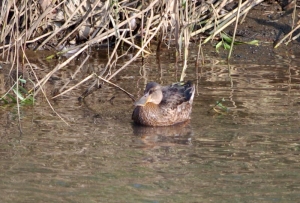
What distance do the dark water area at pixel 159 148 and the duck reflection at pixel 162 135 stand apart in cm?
1

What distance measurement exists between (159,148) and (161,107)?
1299 mm

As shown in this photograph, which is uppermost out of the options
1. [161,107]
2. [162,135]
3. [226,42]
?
[226,42]

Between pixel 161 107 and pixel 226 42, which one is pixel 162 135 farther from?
pixel 226 42

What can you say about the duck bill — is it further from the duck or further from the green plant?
the green plant

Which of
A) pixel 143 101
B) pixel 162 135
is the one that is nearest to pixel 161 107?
pixel 143 101

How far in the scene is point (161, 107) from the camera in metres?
8.20

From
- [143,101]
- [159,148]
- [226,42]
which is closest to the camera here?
[159,148]

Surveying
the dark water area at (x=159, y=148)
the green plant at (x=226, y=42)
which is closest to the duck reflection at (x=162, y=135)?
the dark water area at (x=159, y=148)

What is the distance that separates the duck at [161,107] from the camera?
26.1 feet

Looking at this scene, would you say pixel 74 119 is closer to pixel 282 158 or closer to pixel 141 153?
pixel 141 153

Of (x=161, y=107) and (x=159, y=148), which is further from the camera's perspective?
(x=161, y=107)

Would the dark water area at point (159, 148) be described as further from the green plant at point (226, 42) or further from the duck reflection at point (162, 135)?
the green plant at point (226, 42)

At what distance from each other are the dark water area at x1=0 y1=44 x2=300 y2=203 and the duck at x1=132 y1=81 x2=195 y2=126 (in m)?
0.13

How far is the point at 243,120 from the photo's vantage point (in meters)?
7.83
